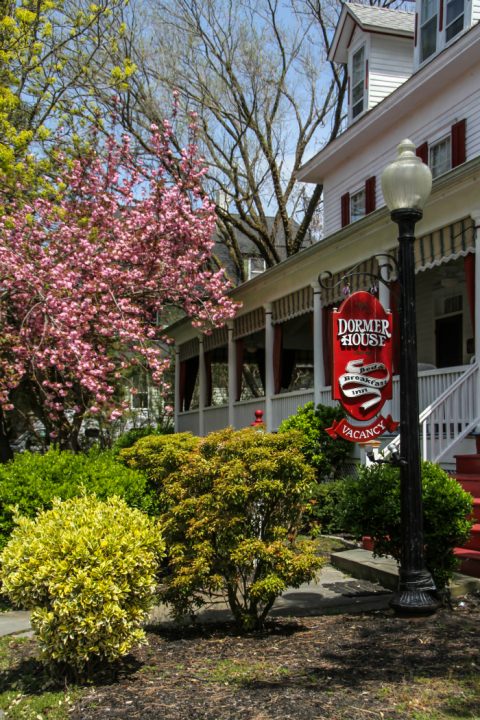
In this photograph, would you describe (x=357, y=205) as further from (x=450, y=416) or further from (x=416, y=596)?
(x=416, y=596)

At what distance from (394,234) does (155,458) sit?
5.89 meters

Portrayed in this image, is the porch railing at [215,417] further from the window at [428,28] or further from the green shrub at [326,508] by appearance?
the window at [428,28]

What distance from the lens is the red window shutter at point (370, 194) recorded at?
55.8 feet

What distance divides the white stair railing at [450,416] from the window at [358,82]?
9.97m

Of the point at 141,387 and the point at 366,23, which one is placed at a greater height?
the point at 366,23

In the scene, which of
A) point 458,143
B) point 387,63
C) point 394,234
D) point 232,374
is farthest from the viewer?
point 232,374

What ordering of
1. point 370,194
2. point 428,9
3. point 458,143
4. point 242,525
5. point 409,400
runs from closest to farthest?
point 242,525 → point 409,400 → point 458,143 → point 428,9 → point 370,194

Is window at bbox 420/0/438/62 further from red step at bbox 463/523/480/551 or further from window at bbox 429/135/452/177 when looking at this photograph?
red step at bbox 463/523/480/551

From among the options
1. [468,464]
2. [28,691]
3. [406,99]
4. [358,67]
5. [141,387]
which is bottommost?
[28,691]

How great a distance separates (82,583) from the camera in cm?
461

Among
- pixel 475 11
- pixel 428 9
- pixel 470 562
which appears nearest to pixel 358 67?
pixel 428 9

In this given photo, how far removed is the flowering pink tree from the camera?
1357 centimetres

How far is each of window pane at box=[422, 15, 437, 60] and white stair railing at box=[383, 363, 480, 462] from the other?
315 inches

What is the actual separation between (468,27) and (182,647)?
12372mm
